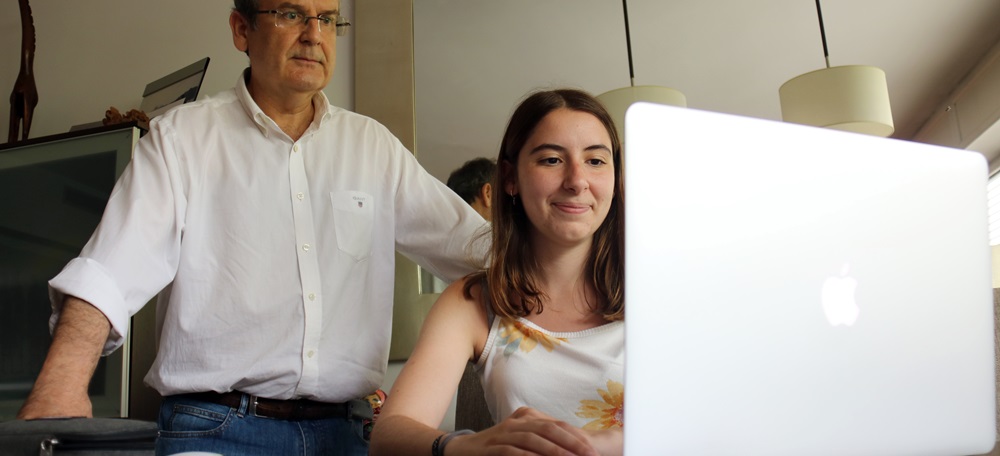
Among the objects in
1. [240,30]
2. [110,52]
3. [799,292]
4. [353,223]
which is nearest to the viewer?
[799,292]

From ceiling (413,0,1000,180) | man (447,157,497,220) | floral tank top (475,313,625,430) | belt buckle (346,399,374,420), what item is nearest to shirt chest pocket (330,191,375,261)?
belt buckle (346,399,374,420)

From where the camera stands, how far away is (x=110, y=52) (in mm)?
2619

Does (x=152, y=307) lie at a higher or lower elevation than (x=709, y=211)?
higher

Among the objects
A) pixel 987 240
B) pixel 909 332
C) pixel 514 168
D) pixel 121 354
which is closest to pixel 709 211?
pixel 909 332

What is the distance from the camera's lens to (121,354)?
1.83m

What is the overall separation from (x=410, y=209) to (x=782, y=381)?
1037 mm

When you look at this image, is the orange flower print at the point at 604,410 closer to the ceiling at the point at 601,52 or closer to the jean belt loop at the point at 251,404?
the jean belt loop at the point at 251,404

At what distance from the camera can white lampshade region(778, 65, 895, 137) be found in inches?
89.5

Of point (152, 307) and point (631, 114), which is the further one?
point (152, 307)

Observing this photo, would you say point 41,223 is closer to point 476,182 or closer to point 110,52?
point 110,52

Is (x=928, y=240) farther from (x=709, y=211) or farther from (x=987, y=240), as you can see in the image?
(x=709, y=211)

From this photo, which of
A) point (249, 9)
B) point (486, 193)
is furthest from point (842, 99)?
point (249, 9)

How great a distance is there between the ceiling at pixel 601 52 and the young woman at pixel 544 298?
0.87m

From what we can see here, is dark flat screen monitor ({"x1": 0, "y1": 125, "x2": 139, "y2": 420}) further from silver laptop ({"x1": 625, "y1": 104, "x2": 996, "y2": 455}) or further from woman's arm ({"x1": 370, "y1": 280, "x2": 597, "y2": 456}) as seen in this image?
silver laptop ({"x1": 625, "y1": 104, "x2": 996, "y2": 455})
